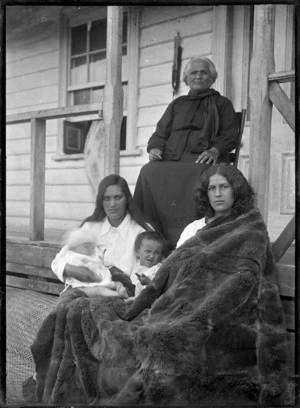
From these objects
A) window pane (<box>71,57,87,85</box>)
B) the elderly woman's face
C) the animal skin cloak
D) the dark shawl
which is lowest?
the animal skin cloak

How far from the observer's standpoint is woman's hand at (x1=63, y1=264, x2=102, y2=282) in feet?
10.8

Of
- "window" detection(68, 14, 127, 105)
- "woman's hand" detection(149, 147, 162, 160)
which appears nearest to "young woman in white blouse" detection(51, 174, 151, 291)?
"woman's hand" detection(149, 147, 162, 160)

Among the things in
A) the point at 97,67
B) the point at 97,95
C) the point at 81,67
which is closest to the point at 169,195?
the point at 97,95

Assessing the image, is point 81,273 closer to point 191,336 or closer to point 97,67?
point 191,336

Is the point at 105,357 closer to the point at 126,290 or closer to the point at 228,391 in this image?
the point at 126,290

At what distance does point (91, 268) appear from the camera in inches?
131

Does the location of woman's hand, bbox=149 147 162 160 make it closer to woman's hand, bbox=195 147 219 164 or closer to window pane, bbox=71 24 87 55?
woman's hand, bbox=195 147 219 164

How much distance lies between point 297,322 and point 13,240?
3246 mm

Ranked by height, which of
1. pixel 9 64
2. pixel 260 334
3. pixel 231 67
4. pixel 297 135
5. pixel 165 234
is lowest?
pixel 260 334

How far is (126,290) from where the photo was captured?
3287mm

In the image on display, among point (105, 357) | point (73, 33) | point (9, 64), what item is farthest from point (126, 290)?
point (9, 64)

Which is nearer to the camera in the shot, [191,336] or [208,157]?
[191,336]

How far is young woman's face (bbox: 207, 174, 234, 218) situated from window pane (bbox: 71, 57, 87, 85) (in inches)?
178

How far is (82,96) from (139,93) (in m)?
1.14
